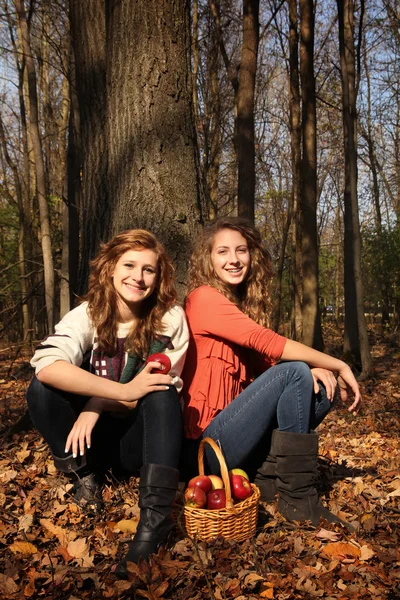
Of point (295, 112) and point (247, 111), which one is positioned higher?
point (295, 112)

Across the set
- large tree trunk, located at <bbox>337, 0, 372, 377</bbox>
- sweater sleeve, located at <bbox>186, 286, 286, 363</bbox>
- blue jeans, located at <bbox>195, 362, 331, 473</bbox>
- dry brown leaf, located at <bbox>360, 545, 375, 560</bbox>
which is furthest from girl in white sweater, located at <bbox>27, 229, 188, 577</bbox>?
large tree trunk, located at <bbox>337, 0, 372, 377</bbox>

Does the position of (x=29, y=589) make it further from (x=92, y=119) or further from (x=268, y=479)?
(x=92, y=119)

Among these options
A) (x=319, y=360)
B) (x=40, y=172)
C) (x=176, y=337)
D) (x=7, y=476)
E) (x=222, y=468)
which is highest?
(x=40, y=172)

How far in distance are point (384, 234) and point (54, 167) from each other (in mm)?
9110

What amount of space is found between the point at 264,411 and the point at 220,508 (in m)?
0.54

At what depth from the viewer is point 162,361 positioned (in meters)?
2.56

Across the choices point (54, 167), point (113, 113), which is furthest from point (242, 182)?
point (54, 167)

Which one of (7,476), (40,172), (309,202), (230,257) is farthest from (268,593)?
(309,202)

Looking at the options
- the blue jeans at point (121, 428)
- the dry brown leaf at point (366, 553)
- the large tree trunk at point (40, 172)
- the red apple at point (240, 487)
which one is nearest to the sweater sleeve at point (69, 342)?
the blue jeans at point (121, 428)

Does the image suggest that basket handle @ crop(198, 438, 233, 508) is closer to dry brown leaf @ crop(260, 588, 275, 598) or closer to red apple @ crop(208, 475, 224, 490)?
red apple @ crop(208, 475, 224, 490)

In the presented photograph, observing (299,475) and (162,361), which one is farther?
(299,475)

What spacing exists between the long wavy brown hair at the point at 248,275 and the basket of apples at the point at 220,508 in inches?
34.1

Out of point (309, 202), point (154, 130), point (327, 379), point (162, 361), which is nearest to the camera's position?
point (162, 361)

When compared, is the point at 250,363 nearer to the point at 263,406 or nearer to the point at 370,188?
the point at 263,406
